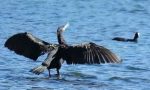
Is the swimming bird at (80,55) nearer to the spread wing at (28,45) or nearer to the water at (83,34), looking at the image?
the spread wing at (28,45)

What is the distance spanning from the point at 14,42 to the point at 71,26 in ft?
28.6

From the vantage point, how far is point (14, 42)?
13.1 metres

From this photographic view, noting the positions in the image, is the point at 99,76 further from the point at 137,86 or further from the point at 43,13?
the point at 43,13

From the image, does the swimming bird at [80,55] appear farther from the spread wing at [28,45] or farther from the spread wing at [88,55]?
the spread wing at [28,45]

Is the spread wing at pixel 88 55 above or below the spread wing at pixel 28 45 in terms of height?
below

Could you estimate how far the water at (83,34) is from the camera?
13375mm

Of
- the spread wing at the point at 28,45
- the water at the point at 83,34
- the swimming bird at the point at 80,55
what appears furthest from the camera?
the water at the point at 83,34

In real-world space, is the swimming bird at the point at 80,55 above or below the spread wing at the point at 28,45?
below

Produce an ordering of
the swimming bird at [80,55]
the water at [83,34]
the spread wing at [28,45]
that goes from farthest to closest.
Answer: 1. the water at [83,34]
2. the spread wing at [28,45]
3. the swimming bird at [80,55]

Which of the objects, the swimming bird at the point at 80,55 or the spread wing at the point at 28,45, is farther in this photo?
the spread wing at the point at 28,45

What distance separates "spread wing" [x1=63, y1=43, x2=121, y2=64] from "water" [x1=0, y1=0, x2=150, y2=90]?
57cm

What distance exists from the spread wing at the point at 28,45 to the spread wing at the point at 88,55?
1.56ft

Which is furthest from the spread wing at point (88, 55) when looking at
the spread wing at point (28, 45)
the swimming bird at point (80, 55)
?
the spread wing at point (28, 45)

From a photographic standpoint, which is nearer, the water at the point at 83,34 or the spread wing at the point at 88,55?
the spread wing at the point at 88,55
